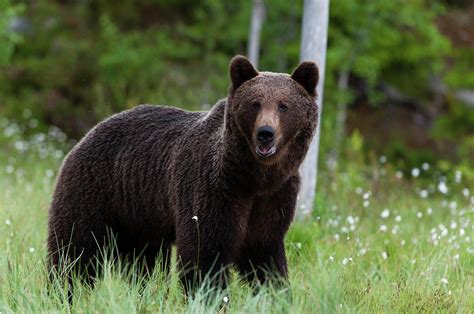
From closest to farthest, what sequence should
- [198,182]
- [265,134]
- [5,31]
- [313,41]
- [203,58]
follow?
[265,134] < [198,182] < [313,41] < [5,31] < [203,58]

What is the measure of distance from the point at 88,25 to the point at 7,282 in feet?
43.7

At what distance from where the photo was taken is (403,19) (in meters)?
14.3

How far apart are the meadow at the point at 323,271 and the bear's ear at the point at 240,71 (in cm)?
121

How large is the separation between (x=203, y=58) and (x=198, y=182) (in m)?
11.3

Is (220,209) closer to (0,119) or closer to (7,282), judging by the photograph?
(7,282)

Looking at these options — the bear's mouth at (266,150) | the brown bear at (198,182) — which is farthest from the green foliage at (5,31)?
the bear's mouth at (266,150)

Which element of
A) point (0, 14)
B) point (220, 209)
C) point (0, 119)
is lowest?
point (0, 119)

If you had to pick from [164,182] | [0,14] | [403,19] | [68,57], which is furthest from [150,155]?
[68,57]

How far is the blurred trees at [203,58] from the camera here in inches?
573

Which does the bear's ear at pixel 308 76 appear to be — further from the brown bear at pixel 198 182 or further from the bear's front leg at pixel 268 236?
the bear's front leg at pixel 268 236

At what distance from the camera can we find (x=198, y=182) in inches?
206

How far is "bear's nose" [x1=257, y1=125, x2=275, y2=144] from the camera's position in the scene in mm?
4758

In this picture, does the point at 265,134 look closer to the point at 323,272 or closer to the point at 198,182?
the point at 198,182

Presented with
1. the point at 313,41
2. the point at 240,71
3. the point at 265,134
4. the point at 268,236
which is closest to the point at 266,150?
the point at 265,134
